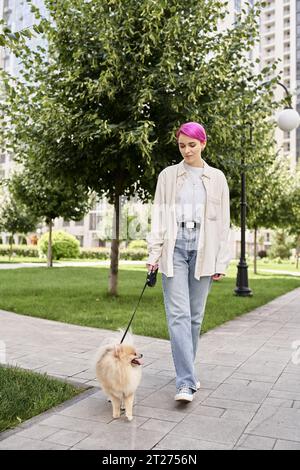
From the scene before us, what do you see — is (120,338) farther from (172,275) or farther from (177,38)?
(177,38)

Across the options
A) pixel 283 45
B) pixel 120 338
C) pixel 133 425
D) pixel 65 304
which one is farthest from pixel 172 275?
pixel 283 45

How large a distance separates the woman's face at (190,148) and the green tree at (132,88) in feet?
14.7

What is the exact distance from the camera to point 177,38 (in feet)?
32.3

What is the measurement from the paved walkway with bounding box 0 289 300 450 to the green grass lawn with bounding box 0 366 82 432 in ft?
0.35

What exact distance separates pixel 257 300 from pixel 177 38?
630cm

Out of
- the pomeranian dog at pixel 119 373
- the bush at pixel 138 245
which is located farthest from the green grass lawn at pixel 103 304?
the bush at pixel 138 245

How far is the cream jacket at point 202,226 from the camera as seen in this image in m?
4.21

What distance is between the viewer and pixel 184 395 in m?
4.08

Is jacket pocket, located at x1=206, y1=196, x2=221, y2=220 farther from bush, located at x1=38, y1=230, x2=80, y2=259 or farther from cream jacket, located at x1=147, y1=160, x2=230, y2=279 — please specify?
bush, located at x1=38, y1=230, x2=80, y2=259

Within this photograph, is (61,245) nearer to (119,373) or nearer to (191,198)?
(191,198)

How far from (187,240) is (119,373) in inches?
48.5

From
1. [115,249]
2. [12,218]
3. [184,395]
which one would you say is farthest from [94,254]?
[184,395]

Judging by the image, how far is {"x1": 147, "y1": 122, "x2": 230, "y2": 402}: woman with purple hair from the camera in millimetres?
4176

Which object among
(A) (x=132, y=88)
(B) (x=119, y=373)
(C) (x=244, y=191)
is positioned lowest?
(B) (x=119, y=373)
